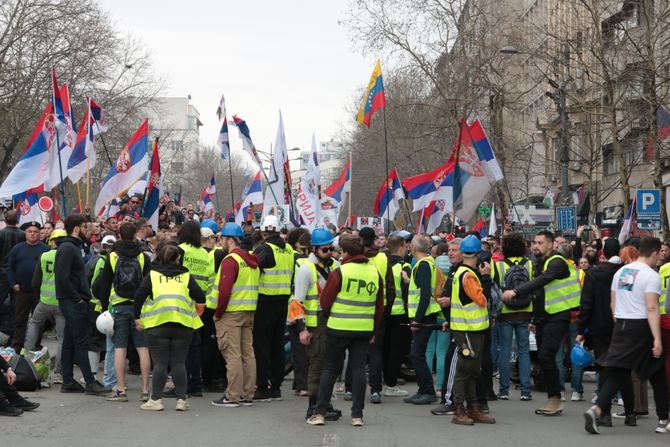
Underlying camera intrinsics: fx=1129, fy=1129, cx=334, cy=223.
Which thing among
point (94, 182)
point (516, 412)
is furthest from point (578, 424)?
point (94, 182)

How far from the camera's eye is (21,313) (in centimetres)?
1355

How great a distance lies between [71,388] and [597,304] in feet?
18.6

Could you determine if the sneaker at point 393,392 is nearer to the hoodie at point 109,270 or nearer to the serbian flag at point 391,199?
the hoodie at point 109,270

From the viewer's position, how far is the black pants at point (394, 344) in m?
12.6

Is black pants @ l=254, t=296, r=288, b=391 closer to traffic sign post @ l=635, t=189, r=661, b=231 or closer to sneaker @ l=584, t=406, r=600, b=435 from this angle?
sneaker @ l=584, t=406, r=600, b=435

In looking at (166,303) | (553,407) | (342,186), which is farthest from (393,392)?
(342,186)

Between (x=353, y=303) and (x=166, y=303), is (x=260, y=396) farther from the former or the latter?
(x=353, y=303)

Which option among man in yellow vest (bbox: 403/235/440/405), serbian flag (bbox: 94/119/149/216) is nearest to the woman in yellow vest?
man in yellow vest (bbox: 403/235/440/405)

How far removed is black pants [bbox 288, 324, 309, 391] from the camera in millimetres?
12539

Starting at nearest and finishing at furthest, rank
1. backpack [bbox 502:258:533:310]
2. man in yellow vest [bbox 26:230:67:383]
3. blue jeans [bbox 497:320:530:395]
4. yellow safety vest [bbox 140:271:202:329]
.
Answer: yellow safety vest [bbox 140:271:202:329], backpack [bbox 502:258:533:310], blue jeans [bbox 497:320:530:395], man in yellow vest [bbox 26:230:67:383]

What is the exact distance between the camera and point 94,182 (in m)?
56.6

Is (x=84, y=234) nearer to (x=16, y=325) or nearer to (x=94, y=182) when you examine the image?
(x=16, y=325)

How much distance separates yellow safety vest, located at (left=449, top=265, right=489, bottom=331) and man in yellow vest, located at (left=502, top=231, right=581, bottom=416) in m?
1.07

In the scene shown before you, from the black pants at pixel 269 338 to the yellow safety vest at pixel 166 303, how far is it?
1118 mm
